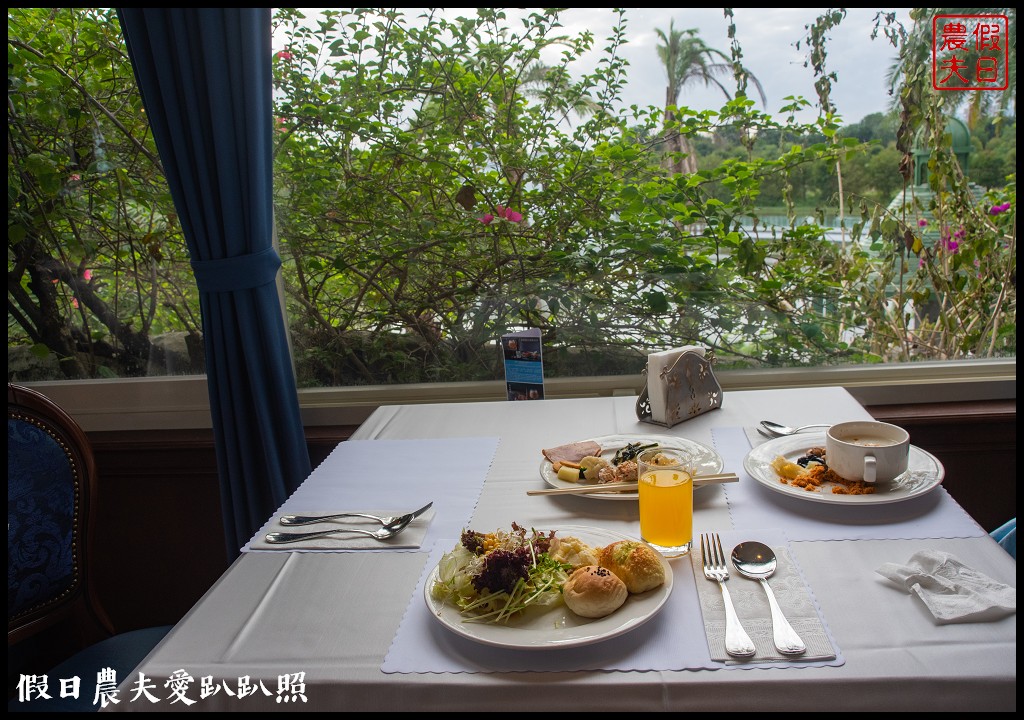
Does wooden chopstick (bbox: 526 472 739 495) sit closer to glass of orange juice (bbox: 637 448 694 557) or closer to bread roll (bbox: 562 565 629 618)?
glass of orange juice (bbox: 637 448 694 557)

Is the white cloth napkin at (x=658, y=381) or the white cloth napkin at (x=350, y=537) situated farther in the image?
the white cloth napkin at (x=658, y=381)

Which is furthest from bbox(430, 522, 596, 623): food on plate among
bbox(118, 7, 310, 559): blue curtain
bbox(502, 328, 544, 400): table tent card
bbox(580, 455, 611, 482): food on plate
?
bbox(118, 7, 310, 559): blue curtain

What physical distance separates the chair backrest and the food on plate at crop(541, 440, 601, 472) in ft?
2.81

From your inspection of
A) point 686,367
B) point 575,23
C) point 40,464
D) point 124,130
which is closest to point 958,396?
point 686,367

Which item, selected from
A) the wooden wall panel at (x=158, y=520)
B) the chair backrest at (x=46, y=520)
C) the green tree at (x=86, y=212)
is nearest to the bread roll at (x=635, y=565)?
the chair backrest at (x=46, y=520)

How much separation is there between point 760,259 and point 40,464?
1660mm

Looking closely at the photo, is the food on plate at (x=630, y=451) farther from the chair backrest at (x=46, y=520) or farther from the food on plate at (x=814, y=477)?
the chair backrest at (x=46, y=520)

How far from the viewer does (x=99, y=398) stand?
2.18 m

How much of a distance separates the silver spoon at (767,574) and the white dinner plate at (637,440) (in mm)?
186

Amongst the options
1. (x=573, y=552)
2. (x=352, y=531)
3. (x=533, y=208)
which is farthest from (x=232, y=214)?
(x=573, y=552)

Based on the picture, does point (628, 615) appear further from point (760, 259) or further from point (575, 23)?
point (575, 23)

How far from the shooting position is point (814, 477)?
113cm

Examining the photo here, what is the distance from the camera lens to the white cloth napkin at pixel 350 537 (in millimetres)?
1052

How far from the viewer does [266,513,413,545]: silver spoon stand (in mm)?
1067
